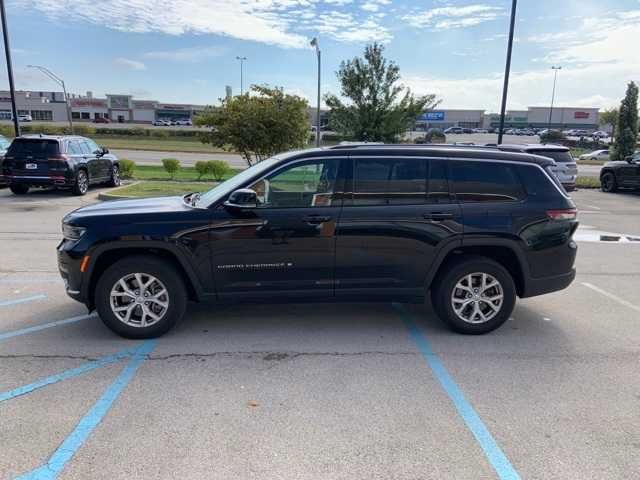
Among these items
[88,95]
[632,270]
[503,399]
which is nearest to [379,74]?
[632,270]

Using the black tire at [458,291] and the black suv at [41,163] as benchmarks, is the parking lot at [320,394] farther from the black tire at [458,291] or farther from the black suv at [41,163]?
the black suv at [41,163]

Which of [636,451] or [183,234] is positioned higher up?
[183,234]

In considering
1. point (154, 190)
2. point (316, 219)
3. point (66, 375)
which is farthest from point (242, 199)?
point (154, 190)

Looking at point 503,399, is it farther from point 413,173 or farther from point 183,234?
point 183,234

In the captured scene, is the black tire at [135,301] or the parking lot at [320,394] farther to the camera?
the black tire at [135,301]

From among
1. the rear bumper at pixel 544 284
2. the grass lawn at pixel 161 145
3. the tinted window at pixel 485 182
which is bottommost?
the grass lawn at pixel 161 145

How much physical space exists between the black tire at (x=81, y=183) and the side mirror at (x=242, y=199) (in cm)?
1134

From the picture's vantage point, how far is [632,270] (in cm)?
739

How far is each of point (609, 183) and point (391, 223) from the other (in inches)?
714

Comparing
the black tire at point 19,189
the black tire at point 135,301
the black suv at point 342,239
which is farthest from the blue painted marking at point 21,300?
the black tire at point 19,189

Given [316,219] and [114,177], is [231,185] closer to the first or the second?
[316,219]

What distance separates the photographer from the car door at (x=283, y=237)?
439cm

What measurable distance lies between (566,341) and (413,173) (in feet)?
7.01

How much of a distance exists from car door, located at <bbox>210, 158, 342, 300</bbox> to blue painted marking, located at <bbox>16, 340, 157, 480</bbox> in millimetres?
967
